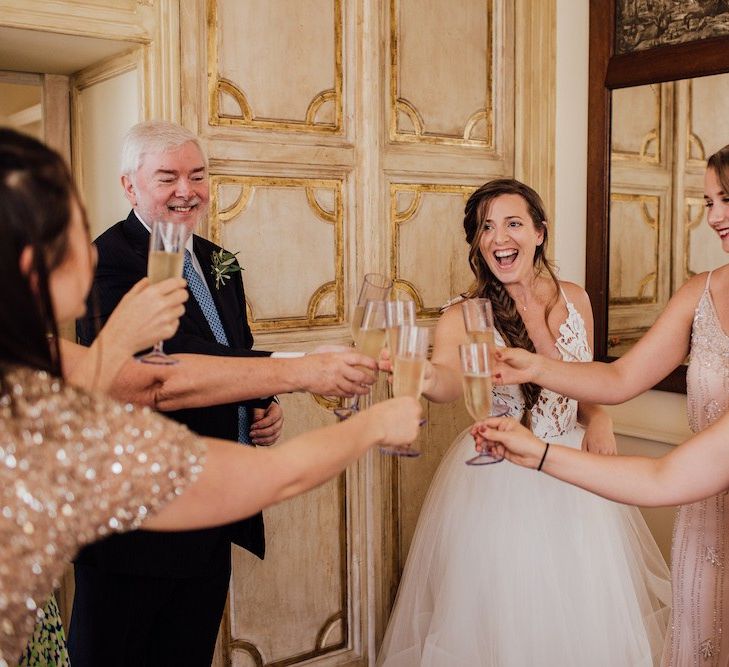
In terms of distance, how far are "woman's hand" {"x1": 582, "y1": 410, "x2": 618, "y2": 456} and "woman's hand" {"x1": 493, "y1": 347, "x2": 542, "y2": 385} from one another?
41cm

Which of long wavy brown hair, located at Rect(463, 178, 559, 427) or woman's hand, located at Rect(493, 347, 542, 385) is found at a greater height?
long wavy brown hair, located at Rect(463, 178, 559, 427)

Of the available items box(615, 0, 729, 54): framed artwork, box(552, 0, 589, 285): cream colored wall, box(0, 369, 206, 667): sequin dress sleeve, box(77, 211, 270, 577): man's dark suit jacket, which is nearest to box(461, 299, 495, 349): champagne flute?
box(77, 211, 270, 577): man's dark suit jacket

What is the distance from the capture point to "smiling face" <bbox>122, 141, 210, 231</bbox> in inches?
98.7

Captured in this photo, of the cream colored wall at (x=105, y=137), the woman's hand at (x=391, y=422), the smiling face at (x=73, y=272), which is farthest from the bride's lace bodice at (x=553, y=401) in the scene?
the smiling face at (x=73, y=272)

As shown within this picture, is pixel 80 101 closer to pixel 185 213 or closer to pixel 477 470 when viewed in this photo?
pixel 185 213

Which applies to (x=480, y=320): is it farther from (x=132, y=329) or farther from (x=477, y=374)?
(x=132, y=329)

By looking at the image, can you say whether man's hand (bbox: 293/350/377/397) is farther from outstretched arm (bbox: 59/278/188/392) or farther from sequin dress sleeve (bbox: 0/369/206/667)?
sequin dress sleeve (bbox: 0/369/206/667)

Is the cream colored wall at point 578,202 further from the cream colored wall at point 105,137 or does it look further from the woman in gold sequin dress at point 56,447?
the woman in gold sequin dress at point 56,447

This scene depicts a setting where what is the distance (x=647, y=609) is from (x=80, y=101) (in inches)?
103

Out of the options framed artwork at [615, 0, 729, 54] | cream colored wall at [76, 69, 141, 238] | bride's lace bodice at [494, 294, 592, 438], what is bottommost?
bride's lace bodice at [494, 294, 592, 438]

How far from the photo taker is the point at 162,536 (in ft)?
7.84

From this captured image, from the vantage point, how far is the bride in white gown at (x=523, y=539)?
2.60 m

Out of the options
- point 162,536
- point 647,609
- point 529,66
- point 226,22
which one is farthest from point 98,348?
point 529,66

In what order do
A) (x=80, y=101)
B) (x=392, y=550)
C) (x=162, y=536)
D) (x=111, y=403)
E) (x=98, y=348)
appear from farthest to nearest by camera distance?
(x=392, y=550) → (x=80, y=101) → (x=162, y=536) → (x=98, y=348) → (x=111, y=403)
